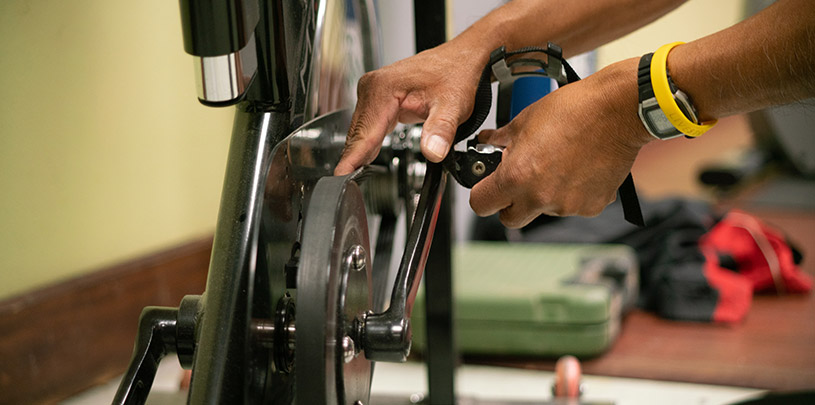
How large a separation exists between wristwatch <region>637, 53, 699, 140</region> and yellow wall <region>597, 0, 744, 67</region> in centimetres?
14

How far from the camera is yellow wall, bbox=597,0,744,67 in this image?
66 cm

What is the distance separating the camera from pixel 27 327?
0.89 m

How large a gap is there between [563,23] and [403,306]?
0.37 metres

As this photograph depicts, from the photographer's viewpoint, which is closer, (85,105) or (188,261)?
(85,105)

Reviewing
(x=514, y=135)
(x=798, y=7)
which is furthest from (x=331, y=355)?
(x=798, y=7)

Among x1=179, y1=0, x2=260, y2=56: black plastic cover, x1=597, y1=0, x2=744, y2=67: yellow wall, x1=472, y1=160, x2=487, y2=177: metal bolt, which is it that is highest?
x1=597, y1=0, x2=744, y2=67: yellow wall

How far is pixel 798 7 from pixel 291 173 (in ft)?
1.20

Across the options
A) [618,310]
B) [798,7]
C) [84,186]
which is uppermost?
[798,7]

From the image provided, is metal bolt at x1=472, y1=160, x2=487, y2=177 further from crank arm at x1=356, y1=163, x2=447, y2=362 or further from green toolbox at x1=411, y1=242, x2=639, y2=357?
green toolbox at x1=411, y1=242, x2=639, y2=357

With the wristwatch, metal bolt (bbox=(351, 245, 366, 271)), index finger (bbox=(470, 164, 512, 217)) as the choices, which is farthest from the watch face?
metal bolt (bbox=(351, 245, 366, 271))

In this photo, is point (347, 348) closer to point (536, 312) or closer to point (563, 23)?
point (563, 23)

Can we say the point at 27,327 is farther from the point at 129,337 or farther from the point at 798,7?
the point at 798,7

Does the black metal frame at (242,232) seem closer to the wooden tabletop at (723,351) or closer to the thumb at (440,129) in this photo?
the thumb at (440,129)

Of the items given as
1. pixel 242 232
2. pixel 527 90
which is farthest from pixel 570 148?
pixel 242 232
